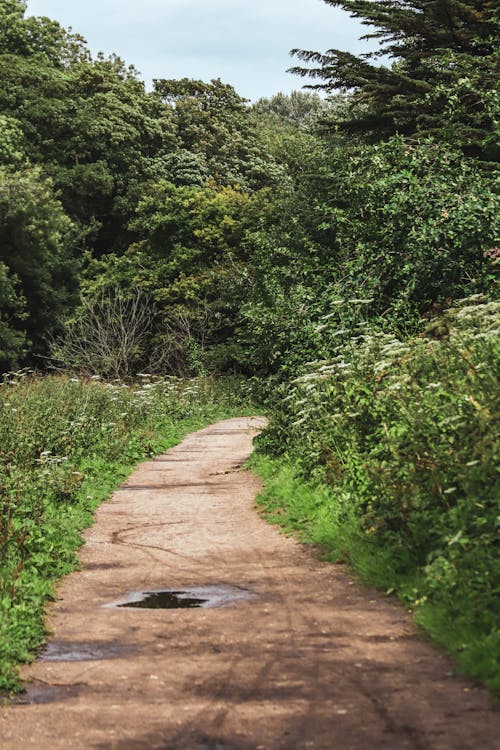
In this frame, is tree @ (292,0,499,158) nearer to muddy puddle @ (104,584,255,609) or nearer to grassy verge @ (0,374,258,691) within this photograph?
grassy verge @ (0,374,258,691)

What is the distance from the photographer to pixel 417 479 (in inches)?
299

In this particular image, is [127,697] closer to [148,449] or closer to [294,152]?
[148,449]

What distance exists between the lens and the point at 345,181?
54.9ft

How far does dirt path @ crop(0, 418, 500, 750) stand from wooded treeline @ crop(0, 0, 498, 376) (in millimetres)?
6178

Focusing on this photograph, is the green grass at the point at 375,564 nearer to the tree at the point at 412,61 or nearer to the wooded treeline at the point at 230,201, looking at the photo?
the wooded treeline at the point at 230,201

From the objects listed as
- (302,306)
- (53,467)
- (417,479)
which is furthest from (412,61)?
(417,479)

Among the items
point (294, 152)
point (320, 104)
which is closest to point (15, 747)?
point (294, 152)

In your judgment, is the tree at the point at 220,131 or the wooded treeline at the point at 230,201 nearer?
the wooded treeline at the point at 230,201

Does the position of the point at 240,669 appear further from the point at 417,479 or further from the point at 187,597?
the point at 417,479

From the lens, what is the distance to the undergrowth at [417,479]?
19.5ft

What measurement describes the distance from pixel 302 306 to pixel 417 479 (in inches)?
327

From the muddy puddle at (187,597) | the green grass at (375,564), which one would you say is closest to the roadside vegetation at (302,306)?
the green grass at (375,564)

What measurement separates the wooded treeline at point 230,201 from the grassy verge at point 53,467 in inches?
122

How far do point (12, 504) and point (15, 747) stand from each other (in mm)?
4806
